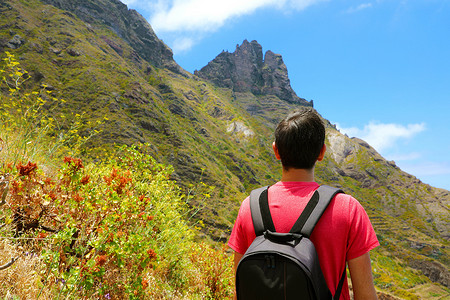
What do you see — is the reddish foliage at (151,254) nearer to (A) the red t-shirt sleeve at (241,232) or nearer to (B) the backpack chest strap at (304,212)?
(A) the red t-shirt sleeve at (241,232)

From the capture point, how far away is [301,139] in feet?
5.67

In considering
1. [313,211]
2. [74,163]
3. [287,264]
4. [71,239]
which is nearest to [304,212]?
[313,211]

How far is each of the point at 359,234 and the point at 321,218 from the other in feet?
0.78

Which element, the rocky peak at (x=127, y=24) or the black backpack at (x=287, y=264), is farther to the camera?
the rocky peak at (x=127, y=24)

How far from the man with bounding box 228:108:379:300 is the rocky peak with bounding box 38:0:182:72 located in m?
142

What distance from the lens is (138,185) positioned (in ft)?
15.3

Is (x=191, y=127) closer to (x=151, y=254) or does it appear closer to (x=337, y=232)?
(x=151, y=254)

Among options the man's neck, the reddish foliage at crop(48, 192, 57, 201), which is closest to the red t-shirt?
the man's neck

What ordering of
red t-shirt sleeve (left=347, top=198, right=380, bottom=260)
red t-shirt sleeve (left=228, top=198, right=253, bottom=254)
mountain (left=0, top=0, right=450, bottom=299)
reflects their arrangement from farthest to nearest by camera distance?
1. mountain (left=0, top=0, right=450, bottom=299)
2. red t-shirt sleeve (left=228, top=198, right=253, bottom=254)
3. red t-shirt sleeve (left=347, top=198, right=380, bottom=260)

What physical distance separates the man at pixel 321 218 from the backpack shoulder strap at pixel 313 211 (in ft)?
0.18

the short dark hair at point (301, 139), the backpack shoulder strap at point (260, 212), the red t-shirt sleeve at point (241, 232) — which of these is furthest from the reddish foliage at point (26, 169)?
the short dark hair at point (301, 139)

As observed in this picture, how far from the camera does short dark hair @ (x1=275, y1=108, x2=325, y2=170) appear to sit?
1.74m

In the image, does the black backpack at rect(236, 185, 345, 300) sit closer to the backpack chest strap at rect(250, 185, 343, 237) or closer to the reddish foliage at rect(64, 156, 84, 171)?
the backpack chest strap at rect(250, 185, 343, 237)

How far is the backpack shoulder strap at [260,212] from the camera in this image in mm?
1677
